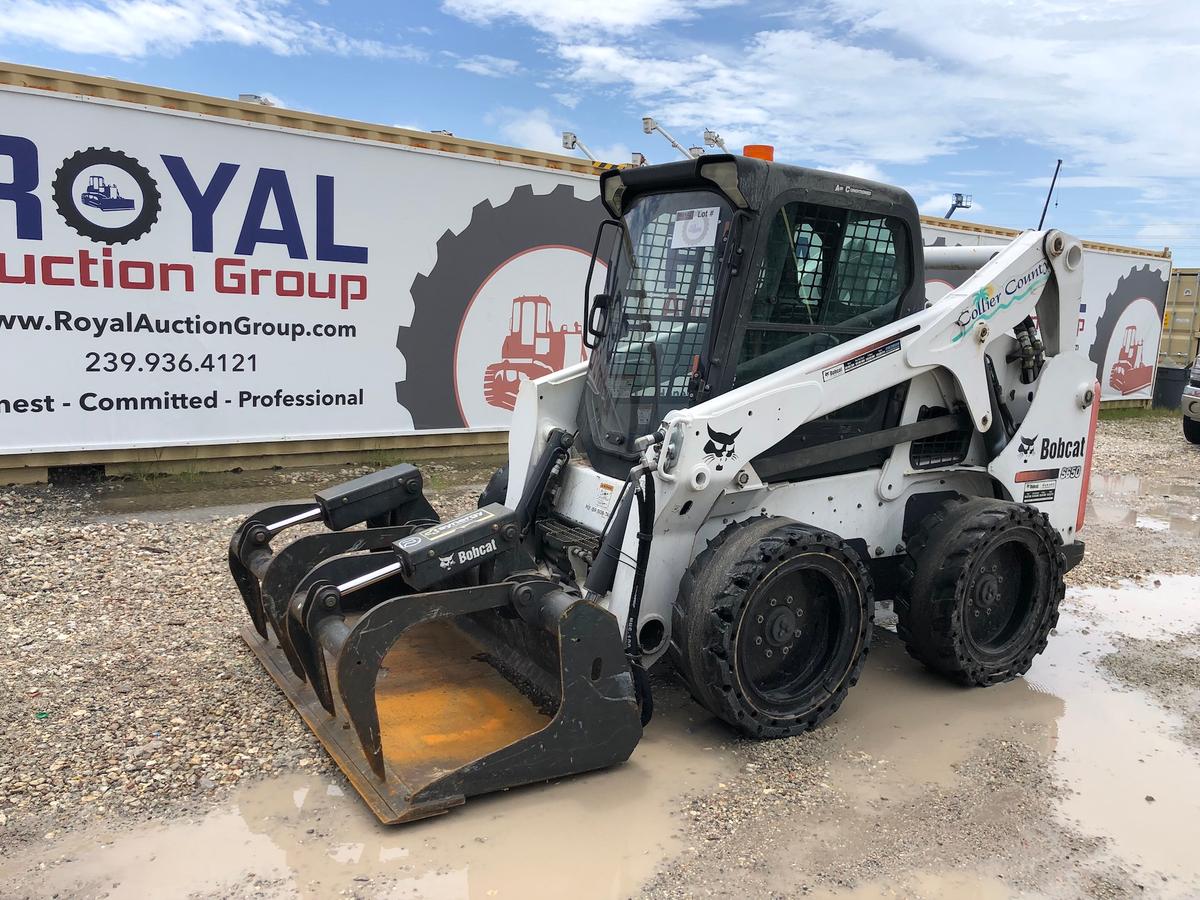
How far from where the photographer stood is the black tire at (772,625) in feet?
11.5

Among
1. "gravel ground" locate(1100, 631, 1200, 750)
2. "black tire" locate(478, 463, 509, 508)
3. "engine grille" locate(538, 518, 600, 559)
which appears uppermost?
"black tire" locate(478, 463, 509, 508)

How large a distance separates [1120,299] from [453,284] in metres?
12.8

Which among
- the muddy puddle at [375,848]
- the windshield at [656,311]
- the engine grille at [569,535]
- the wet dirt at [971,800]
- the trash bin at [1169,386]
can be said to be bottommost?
the muddy puddle at [375,848]

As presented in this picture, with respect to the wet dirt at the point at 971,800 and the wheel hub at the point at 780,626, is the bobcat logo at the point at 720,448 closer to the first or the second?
the wheel hub at the point at 780,626

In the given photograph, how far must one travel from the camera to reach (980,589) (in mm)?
4273

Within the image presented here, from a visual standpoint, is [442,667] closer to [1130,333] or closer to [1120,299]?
[1120,299]

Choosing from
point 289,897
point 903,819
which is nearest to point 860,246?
point 903,819

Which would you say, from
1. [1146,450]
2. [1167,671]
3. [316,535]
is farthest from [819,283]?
[1146,450]

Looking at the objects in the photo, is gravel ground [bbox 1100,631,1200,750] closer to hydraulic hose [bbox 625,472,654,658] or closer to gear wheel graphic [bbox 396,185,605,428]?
hydraulic hose [bbox 625,472,654,658]

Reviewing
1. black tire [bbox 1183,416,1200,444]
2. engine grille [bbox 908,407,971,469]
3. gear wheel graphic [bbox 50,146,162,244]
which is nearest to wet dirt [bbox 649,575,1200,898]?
engine grille [bbox 908,407,971,469]

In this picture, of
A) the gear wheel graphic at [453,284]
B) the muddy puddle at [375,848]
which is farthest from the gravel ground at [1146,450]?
the muddy puddle at [375,848]

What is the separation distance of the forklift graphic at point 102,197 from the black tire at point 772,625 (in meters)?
5.91

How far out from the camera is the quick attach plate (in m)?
3.38

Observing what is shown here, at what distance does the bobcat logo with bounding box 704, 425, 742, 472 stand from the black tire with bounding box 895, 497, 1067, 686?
1.22 metres
